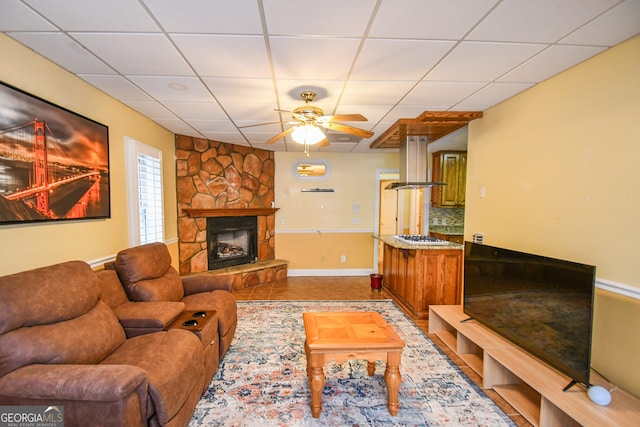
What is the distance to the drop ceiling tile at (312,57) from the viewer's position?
5.66ft

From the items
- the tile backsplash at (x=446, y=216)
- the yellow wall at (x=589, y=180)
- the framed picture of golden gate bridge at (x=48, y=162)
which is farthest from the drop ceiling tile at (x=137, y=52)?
the tile backsplash at (x=446, y=216)

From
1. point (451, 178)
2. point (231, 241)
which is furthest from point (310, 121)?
point (451, 178)

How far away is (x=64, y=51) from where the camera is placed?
6.09 ft

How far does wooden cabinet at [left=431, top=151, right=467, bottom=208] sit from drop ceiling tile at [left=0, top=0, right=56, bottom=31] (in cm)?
512

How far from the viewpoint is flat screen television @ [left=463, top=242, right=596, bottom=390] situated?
160 cm

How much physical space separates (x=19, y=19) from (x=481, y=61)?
2941 millimetres

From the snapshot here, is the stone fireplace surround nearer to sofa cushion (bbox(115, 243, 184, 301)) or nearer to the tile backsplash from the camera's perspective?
sofa cushion (bbox(115, 243, 184, 301))

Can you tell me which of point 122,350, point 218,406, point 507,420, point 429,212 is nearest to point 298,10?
point 122,350

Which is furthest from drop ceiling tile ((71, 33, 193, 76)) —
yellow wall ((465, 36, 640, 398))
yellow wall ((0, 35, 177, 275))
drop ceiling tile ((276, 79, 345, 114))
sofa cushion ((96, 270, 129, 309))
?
yellow wall ((465, 36, 640, 398))

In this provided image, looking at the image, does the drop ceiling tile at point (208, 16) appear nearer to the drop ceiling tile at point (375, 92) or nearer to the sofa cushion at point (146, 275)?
the drop ceiling tile at point (375, 92)

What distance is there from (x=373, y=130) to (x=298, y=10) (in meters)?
2.48

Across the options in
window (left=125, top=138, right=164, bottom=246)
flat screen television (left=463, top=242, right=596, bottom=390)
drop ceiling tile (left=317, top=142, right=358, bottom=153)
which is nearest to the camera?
flat screen television (left=463, top=242, right=596, bottom=390)

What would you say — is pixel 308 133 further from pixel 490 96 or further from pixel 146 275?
pixel 146 275

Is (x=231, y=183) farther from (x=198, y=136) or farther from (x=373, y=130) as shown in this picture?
(x=373, y=130)
